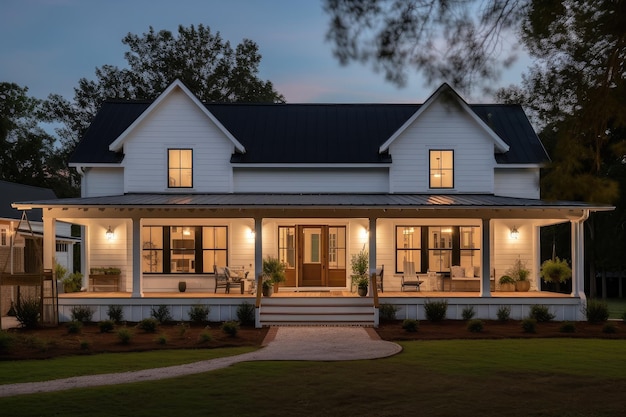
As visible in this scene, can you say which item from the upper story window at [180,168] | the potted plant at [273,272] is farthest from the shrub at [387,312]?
the upper story window at [180,168]

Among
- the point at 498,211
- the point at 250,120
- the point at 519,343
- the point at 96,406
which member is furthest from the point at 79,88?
the point at 96,406

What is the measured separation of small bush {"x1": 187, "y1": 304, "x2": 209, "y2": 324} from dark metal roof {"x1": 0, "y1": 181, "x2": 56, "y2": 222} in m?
9.04

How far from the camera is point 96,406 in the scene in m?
11.0

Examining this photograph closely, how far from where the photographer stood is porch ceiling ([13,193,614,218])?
21578 millimetres

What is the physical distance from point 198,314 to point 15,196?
13157mm

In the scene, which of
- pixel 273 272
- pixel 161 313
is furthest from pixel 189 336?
pixel 273 272

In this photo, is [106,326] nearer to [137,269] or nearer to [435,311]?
[137,269]

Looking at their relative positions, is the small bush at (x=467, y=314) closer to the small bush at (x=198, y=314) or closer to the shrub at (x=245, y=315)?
the shrub at (x=245, y=315)

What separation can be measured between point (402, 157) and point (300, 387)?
14130mm

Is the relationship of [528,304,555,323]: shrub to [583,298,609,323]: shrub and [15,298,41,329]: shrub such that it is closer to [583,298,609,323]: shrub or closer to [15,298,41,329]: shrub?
[583,298,609,323]: shrub

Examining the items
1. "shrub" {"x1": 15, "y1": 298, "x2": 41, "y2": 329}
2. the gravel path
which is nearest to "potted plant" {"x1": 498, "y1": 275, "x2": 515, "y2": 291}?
the gravel path

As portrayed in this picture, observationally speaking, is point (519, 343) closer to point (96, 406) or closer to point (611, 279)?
point (96, 406)

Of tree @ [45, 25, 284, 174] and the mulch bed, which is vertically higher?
tree @ [45, 25, 284, 174]

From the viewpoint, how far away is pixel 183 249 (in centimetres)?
2538
